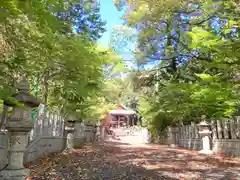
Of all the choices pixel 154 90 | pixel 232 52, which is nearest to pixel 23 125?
pixel 232 52

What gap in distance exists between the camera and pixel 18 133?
183 inches

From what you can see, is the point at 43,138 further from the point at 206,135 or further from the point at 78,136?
the point at 206,135

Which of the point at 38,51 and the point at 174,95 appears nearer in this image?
the point at 38,51

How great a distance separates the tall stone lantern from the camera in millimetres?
4489

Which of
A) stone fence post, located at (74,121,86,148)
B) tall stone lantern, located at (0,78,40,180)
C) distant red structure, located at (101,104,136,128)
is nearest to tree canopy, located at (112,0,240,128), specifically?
stone fence post, located at (74,121,86,148)

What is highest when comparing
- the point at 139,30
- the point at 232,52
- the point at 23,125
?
the point at 139,30

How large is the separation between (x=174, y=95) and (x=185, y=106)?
88 centimetres

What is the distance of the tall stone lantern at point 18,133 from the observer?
449 centimetres

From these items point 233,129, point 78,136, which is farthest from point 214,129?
point 78,136

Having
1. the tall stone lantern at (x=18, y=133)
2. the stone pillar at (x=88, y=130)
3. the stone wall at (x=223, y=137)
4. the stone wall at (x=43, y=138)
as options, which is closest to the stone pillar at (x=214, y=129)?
the stone wall at (x=223, y=137)

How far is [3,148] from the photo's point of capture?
5652 millimetres

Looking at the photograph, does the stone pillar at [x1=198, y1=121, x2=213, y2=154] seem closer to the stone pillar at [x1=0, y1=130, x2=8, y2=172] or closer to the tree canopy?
the tree canopy

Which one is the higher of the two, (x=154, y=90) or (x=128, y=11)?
(x=128, y=11)

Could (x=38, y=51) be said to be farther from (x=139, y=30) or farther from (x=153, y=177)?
(x=139, y=30)
